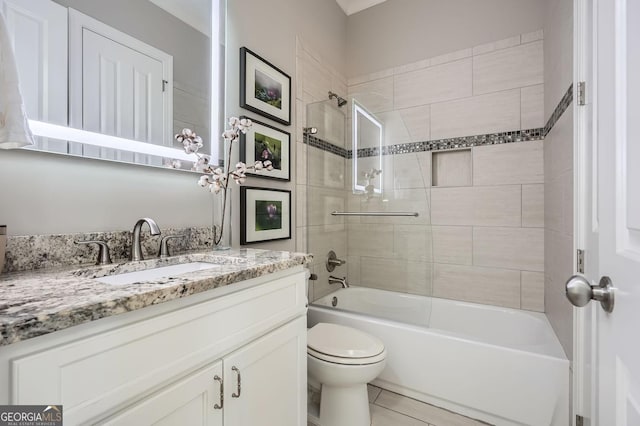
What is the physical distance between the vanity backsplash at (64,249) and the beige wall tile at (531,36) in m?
2.70

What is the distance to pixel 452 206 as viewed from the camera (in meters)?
2.38

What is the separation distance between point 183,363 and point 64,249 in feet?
2.07

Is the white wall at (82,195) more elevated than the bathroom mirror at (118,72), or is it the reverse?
the bathroom mirror at (118,72)

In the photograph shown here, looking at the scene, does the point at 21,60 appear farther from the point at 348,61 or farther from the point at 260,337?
the point at 348,61

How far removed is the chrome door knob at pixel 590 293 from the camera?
2.00 ft

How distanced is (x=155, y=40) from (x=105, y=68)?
0.30 metres

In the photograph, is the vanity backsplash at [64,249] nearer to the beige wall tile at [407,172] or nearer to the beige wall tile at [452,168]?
the beige wall tile at [407,172]

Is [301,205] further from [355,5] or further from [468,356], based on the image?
[355,5]

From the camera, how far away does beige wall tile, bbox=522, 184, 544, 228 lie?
6.79 ft

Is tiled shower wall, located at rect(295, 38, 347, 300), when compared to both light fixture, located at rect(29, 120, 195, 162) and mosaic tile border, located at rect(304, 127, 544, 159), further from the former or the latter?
light fixture, located at rect(29, 120, 195, 162)

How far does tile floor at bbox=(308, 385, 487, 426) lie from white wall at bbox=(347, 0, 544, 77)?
2627 mm

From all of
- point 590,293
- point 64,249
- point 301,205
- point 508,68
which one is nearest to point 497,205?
point 508,68

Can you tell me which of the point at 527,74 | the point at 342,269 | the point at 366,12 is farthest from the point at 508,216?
the point at 366,12

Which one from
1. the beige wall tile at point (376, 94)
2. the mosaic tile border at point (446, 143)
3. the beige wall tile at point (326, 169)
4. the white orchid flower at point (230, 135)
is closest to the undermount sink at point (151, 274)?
the white orchid flower at point (230, 135)
